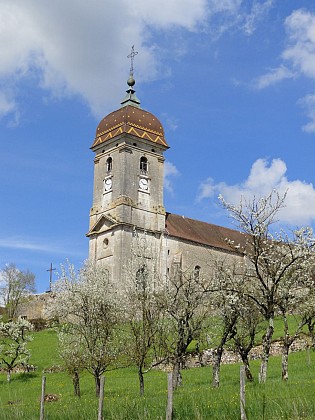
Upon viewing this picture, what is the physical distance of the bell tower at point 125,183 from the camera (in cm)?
5981

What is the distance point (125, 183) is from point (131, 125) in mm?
6573

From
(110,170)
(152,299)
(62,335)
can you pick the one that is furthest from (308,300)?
(110,170)

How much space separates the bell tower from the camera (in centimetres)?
5981

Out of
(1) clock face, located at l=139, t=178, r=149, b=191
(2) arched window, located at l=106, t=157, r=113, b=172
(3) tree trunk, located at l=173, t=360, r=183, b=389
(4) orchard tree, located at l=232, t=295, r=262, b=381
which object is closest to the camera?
(4) orchard tree, located at l=232, t=295, r=262, b=381

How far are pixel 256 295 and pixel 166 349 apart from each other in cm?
442

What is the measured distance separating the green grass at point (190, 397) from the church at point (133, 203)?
25.0 meters

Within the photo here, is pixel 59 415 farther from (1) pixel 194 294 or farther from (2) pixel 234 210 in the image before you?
(1) pixel 194 294

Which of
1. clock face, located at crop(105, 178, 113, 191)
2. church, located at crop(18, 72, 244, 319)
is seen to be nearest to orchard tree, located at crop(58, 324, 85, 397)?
church, located at crop(18, 72, 244, 319)

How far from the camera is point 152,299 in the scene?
26.9 m

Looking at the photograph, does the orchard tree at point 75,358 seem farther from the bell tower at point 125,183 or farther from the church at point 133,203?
the bell tower at point 125,183

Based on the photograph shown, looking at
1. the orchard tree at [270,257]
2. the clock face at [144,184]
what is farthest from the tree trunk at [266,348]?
the clock face at [144,184]

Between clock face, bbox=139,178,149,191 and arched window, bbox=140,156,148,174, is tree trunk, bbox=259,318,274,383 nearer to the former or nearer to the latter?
clock face, bbox=139,178,149,191

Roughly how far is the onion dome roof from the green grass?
33.0 m

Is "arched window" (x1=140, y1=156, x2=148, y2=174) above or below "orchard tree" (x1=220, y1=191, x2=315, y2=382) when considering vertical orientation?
above
